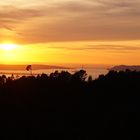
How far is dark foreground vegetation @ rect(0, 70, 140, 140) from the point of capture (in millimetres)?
50463

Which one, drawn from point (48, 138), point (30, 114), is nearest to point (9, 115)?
point (30, 114)

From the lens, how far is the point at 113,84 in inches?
2215

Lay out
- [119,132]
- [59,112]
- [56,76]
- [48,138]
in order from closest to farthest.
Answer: [119,132], [48,138], [59,112], [56,76]

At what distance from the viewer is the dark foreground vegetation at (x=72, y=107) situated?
5046 cm

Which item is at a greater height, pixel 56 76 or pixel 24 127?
pixel 56 76

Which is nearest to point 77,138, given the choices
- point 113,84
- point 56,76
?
point 113,84

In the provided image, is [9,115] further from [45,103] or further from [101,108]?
[101,108]

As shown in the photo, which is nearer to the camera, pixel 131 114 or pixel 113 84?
pixel 131 114

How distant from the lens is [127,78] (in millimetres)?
57469

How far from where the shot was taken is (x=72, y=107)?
56250mm

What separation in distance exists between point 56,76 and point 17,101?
7676mm

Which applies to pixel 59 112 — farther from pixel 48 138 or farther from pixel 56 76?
pixel 56 76

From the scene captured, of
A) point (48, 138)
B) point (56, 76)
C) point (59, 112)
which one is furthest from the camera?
point (56, 76)

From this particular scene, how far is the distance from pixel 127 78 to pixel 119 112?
6751 millimetres
